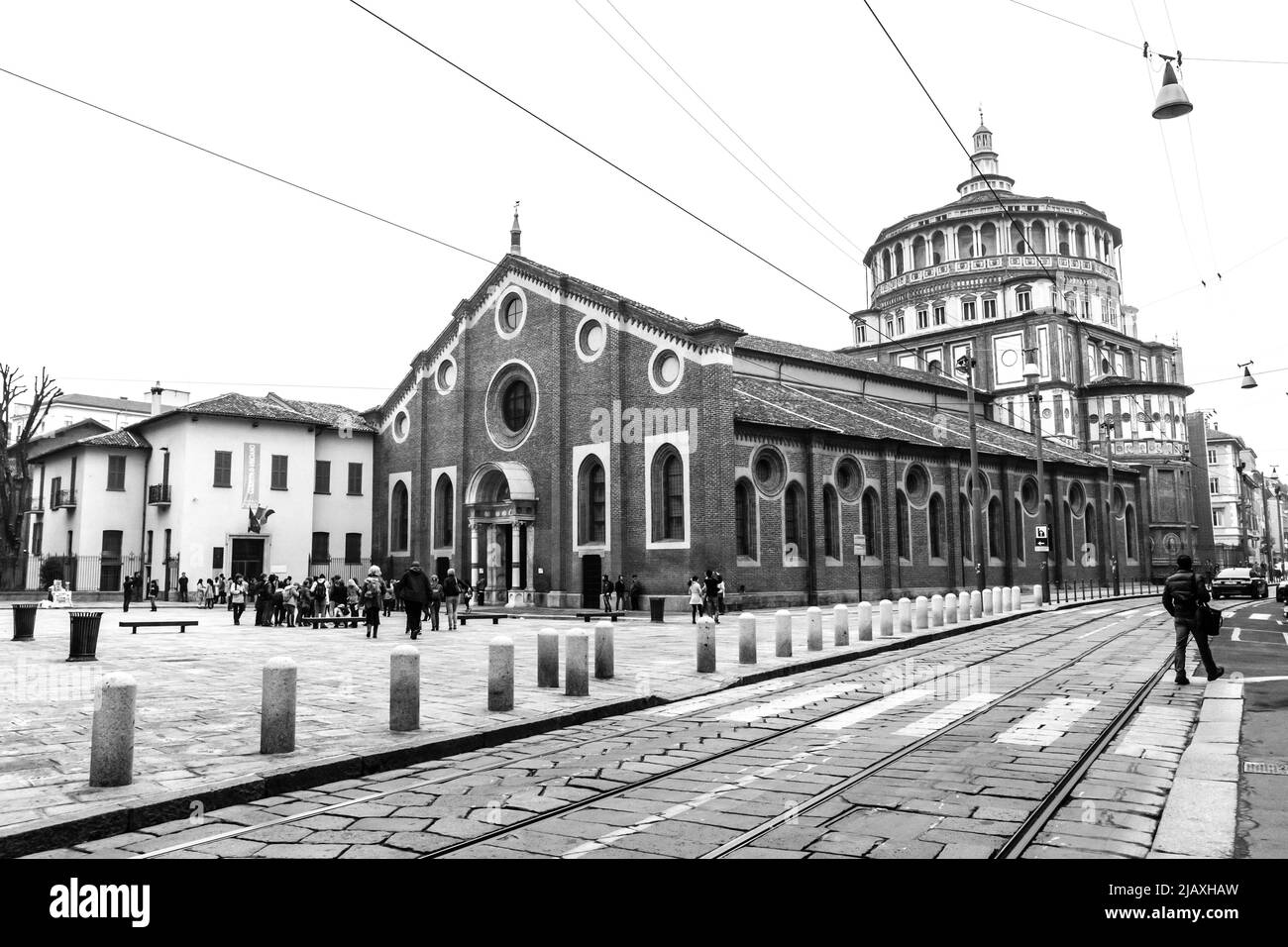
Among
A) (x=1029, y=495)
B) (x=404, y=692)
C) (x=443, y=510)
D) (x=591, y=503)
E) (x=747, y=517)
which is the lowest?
(x=404, y=692)

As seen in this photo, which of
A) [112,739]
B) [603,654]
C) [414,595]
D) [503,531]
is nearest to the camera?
[112,739]

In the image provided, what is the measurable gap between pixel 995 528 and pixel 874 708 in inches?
1444

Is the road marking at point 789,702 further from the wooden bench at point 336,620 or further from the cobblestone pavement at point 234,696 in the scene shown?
the wooden bench at point 336,620

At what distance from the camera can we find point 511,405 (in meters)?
38.2

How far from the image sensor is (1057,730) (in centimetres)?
835

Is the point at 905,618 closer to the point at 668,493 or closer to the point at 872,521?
the point at 668,493

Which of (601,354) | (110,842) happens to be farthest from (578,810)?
(601,354)

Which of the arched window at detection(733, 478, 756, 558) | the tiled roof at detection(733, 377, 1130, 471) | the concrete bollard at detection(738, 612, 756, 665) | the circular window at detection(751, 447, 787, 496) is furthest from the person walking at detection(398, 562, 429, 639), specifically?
the circular window at detection(751, 447, 787, 496)

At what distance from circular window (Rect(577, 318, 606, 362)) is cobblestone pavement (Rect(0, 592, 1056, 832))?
15.8m

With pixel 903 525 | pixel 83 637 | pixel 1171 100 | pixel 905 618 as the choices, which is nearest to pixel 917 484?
pixel 903 525

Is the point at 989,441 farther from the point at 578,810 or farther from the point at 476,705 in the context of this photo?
the point at 578,810
